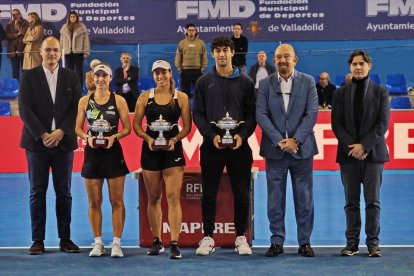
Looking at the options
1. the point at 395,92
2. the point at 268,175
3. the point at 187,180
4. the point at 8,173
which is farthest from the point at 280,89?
the point at 395,92

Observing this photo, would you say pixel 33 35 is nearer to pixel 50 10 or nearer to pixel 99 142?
pixel 50 10

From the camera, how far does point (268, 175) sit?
700 centimetres

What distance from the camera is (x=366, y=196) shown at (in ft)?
22.4

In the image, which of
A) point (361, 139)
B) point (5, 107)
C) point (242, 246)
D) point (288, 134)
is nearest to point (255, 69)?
point (5, 107)

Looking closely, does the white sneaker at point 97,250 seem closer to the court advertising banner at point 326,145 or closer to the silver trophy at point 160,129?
the silver trophy at point 160,129

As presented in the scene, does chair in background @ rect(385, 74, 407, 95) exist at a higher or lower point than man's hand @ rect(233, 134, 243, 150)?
higher

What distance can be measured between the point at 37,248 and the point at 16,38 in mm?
10636

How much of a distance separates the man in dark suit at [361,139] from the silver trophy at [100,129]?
2.20 m

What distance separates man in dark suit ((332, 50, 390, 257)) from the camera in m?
6.75

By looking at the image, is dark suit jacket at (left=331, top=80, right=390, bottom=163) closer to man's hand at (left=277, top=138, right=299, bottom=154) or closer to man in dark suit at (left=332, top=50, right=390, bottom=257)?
man in dark suit at (left=332, top=50, right=390, bottom=257)

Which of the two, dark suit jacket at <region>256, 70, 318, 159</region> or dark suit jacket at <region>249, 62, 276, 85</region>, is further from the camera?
dark suit jacket at <region>249, 62, 276, 85</region>

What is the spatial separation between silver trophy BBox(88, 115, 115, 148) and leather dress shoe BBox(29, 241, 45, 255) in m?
1.21

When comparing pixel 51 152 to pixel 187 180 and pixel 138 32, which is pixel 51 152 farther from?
pixel 138 32

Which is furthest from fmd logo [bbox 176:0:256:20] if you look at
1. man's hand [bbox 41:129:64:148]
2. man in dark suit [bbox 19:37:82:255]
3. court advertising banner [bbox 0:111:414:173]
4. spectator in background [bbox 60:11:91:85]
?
man's hand [bbox 41:129:64:148]
